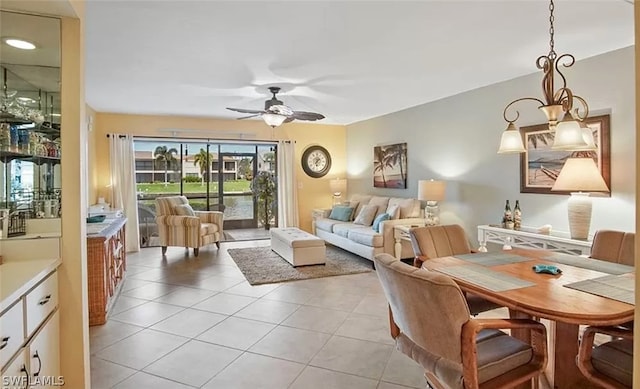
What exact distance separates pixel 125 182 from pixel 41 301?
17.6 feet

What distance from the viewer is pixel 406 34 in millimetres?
3000

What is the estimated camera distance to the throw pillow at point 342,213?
6.71 metres

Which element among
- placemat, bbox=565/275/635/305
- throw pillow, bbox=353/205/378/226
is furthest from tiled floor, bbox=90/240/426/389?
throw pillow, bbox=353/205/378/226

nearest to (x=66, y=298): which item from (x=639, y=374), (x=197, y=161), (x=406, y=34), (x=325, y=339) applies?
(x=325, y=339)

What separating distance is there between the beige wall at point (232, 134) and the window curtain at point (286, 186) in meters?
0.23

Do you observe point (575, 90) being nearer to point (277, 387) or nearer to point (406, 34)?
point (406, 34)

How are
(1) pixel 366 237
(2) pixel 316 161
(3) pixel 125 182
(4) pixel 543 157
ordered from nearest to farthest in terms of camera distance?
(4) pixel 543 157 → (1) pixel 366 237 → (3) pixel 125 182 → (2) pixel 316 161

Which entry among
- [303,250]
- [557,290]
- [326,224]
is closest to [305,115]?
[303,250]

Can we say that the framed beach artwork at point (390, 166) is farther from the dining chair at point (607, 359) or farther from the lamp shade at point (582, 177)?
the dining chair at point (607, 359)

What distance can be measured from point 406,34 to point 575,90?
6.49ft

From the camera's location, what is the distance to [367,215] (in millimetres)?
6184

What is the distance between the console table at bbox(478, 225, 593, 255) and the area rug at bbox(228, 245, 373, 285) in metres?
1.72

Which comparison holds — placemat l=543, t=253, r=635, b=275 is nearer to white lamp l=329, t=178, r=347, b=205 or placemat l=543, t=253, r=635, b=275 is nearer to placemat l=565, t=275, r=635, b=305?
placemat l=565, t=275, r=635, b=305

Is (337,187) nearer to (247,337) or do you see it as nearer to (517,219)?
(517,219)
